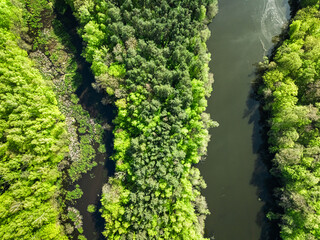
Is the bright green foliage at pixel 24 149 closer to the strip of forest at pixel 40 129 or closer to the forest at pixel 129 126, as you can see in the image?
the strip of forest at pixel 40 129

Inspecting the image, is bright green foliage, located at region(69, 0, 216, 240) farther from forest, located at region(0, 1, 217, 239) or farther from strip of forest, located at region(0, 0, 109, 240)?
strip of forest, located at region(0, 0, 109, 240)

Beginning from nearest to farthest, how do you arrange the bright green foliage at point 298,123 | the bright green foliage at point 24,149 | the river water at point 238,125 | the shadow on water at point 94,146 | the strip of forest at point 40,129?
the bright green foliage at point 298,123 < the bright green foliage at point 24,149 < the strip of forest at point 40,129 < the river water at point 238,125 < the shadow on water at point 94,146

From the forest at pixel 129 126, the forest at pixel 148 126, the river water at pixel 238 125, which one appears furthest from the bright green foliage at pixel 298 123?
the forest at pixel 129 126

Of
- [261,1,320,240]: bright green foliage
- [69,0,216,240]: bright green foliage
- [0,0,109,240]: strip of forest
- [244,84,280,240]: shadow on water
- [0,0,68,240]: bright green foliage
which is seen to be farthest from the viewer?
[244,84,280,240]: shadow on water

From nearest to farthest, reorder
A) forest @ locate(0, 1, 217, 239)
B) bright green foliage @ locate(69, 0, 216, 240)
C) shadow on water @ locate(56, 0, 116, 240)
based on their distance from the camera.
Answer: bright green foliage @ locate(69, 0, 216, 240) < forest @ locate(0, 1, 217, 239) < shadow on water @ locate(56, 0, 116, 240)

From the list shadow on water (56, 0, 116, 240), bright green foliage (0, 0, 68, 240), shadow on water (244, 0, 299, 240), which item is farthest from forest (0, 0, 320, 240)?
shadow on water (244, 0, 299, 240)

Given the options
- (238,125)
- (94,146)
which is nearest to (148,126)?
(94,146)

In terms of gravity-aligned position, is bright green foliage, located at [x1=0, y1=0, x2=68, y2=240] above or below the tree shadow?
below

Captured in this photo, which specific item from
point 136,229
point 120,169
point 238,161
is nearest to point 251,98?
point 238,161
